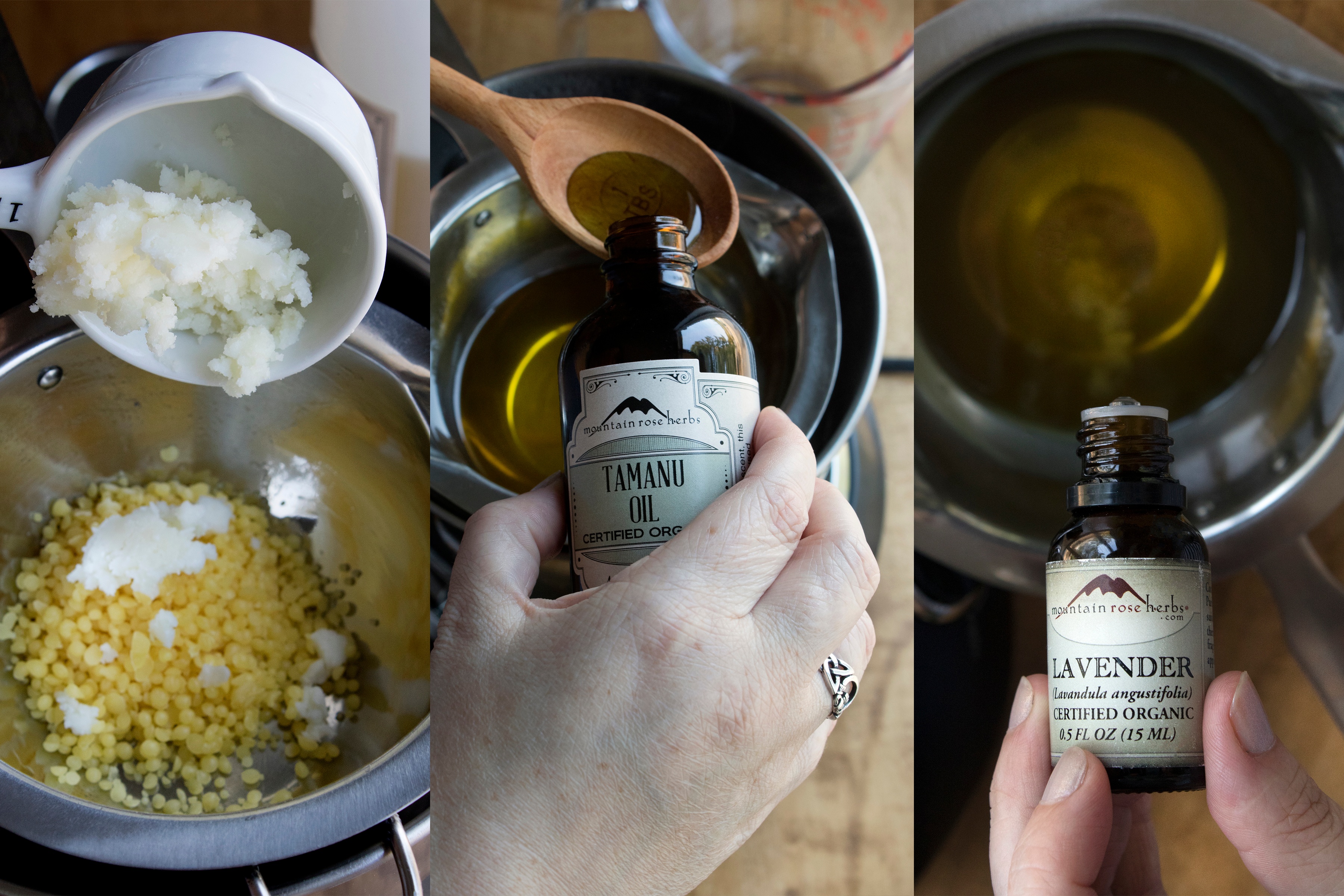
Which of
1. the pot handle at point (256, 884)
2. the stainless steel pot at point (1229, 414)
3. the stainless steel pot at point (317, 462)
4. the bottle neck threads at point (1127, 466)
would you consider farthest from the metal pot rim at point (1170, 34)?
the pot handle at point (256, 884)

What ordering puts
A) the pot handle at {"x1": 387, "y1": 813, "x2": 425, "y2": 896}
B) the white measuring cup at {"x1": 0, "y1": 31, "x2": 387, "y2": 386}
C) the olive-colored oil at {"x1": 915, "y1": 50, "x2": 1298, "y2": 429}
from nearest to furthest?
the white measuring cup at {"x1": 0, "y1": 31, "x2": 387, "y2": 386}
the pot handle at {"x1": 387, "y1": 813, "x2": 425, "y2": 896}
the olive-colored oil at {"x1": 915, "y1": 50, "x2": 1298, "y2": 429}

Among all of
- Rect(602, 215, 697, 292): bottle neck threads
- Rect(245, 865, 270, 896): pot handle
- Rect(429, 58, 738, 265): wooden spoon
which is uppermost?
Rect(429, 58, 738, 265): wooden spoon

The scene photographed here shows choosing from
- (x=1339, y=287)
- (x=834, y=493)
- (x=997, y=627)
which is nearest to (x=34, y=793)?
(x=834, y=493)

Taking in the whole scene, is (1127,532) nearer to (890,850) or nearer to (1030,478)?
(1030,478)

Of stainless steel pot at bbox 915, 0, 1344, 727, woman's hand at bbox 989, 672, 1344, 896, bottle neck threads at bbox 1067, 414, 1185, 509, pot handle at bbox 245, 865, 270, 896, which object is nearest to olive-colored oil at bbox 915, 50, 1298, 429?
stainless steel pot at bbox 915, 0, 1344, 727

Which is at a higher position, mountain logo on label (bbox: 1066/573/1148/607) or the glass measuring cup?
the glass measuring cup

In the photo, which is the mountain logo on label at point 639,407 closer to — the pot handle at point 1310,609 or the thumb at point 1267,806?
the thumb at point 1267,806

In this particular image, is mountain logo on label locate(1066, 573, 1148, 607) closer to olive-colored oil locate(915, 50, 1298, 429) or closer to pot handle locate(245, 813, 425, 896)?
olive-colored oil locate(915, 50, 1298, 429)
